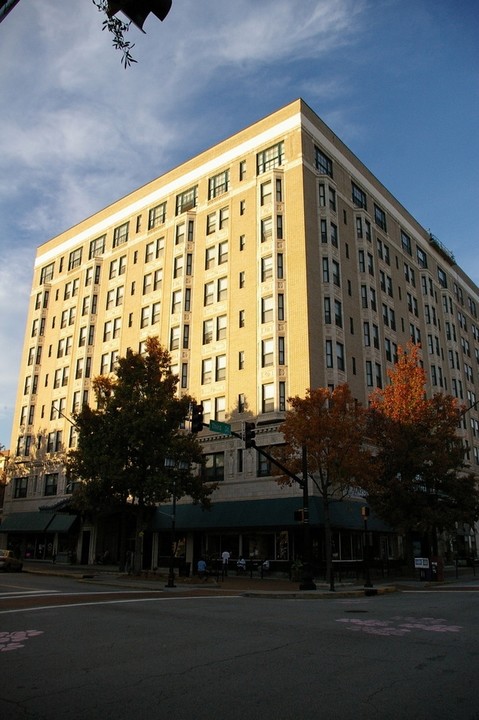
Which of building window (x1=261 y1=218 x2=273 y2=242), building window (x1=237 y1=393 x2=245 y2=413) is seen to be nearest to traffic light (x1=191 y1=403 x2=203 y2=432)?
building window (x1=237 y1=393 x2=245 y2=413)

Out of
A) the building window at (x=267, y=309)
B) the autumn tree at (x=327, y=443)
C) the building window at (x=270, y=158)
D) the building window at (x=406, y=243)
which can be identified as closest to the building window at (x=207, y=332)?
the building window at (x=267, y=309)

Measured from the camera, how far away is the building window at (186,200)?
51.3m

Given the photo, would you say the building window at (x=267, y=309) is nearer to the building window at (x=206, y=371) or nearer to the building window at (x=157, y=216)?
the building window at (x=206, y=371)

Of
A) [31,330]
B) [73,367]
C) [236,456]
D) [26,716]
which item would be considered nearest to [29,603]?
[26,716]

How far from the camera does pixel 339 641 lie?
35.2ft

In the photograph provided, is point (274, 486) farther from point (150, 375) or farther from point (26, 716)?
point (26, 716)

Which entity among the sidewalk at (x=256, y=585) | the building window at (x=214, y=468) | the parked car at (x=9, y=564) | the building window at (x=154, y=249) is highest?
the building window at (x=154, y=249)

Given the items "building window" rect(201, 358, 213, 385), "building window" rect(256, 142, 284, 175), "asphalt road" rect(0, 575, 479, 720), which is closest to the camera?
"asphalt road" rect(0, 575, 479, 720)

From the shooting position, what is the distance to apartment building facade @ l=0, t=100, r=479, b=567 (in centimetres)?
3941

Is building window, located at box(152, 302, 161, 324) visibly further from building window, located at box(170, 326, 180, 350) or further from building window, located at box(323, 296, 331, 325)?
building window, located at box(323, 296, 331, 325)

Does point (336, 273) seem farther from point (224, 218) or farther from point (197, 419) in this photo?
point (197, 419)

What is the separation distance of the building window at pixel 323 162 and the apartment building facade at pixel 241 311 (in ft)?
0.57

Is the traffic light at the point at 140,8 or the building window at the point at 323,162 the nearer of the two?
the traffic light at the point at 140,8

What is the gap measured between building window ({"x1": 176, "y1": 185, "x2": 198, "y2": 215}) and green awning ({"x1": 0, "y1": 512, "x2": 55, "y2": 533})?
2843 centimetres
